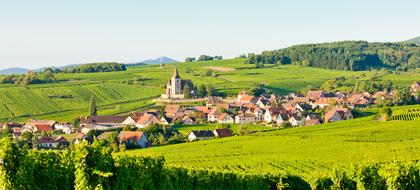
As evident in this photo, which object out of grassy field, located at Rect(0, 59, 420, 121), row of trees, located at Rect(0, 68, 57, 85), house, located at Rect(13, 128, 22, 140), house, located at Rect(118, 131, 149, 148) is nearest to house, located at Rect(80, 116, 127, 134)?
grassy field, located at Rect(0, 59, 420, 121)

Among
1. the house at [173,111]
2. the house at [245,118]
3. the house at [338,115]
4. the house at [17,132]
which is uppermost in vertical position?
the house at [338,115]

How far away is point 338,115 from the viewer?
11388 centimetres

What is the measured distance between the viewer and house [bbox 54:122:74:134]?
360ft

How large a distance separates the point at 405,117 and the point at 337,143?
2716cm

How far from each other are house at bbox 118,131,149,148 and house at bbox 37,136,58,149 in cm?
1075

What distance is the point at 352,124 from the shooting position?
95312mm

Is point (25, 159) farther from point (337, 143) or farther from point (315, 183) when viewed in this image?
point (337, 143)

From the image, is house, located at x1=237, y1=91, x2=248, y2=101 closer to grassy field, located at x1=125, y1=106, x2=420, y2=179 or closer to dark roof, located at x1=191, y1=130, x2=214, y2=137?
dark roof, located at x1=191, y1=130, x2=214, y2=137

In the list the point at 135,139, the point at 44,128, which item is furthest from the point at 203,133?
the point at 44,128

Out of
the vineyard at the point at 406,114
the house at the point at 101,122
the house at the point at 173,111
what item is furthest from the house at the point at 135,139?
the vineyard at the point at 406,114

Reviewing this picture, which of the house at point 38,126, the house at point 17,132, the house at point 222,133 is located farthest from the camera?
the house at point 38,126

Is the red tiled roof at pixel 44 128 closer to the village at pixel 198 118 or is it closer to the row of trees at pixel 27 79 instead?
the village at pixel 198 118

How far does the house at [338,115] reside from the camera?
113 meters

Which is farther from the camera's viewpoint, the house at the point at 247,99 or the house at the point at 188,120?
the house at the point at 247,99
